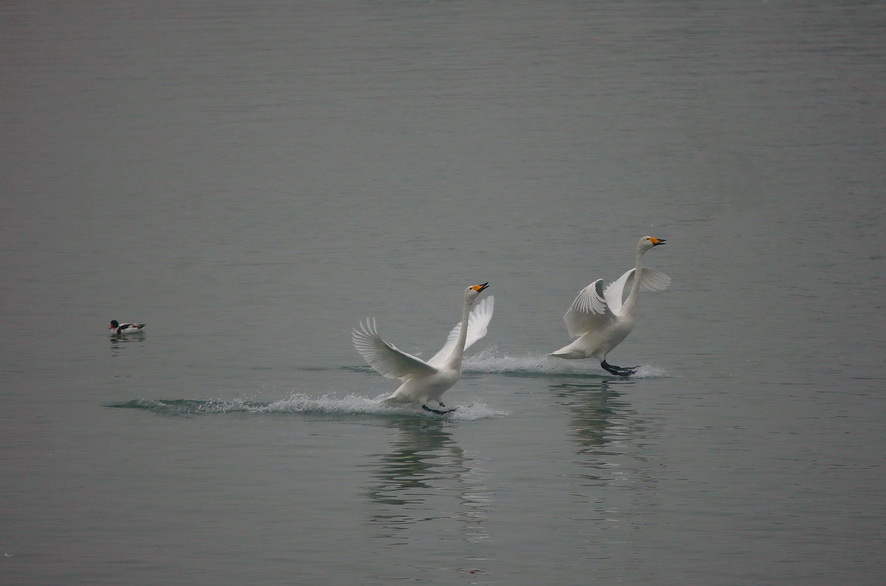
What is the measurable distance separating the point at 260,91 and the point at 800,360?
129 feet

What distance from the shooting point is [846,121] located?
4512cm

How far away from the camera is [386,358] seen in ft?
57.0

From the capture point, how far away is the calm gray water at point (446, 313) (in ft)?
45.3

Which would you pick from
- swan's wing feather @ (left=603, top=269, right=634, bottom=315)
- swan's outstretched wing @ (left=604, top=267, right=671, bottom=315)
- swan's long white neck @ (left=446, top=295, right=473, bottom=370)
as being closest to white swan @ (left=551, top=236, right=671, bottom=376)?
swan's wing feather @ (left=603, top=269, right=634, bottom=315)

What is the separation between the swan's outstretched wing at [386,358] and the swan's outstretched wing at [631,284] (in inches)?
190

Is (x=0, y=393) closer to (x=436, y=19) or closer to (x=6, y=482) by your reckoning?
(x=6, y=482)

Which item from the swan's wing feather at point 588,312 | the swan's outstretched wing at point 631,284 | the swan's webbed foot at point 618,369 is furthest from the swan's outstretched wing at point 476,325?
the swan's outstretched wing at point 631,284

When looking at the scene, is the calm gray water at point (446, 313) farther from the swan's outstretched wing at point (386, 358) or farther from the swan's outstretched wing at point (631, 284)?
the swan's outstretched wing at point (631, 284)

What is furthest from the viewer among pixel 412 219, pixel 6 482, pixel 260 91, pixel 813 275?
pixel 260 91

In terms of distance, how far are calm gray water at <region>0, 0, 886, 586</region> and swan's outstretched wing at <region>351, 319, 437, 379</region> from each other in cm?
66

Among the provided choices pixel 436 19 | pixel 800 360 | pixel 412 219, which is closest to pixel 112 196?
pixel 412 219

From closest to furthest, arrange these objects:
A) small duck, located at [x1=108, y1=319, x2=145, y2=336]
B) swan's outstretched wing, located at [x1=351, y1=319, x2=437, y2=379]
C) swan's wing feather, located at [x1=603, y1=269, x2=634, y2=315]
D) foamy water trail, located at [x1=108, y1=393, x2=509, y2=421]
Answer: swan's outstretched wing, located at [x1=351, y1=319, x2=437, y2=379] < foamy water trail, located at [x1=108, y1=393, x2=509, y2=421] < swan's wing feather, located at [x1=603, y1=269, x2=634, y2=315] < small duck, located at [x1=108, y1=319, x2=145, y2=336]

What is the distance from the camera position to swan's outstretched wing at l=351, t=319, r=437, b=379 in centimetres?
1700

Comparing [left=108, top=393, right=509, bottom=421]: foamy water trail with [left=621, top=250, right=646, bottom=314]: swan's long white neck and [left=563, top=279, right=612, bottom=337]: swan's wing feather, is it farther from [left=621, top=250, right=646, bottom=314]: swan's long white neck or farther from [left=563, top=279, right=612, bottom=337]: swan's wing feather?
[left=621, top=250, right=646, bottom=314]: swan's long white neck
